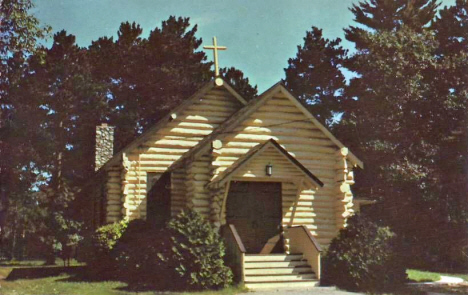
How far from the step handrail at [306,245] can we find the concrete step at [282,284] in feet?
1.58

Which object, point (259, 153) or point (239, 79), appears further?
point (239, 79)

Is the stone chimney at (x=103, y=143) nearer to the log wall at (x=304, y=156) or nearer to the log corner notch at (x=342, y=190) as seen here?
the log wall at (x=304, y=156)

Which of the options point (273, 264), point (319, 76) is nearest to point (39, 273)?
point (273, 264)

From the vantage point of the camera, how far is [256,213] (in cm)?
2097

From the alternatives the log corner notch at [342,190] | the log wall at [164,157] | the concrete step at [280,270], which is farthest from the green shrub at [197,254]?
the log corner notch at [342,190]

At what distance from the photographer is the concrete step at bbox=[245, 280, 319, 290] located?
17438 mm

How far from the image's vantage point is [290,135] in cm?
2177

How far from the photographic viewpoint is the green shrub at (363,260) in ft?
59.3

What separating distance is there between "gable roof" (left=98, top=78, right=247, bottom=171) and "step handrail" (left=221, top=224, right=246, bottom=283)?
533cm

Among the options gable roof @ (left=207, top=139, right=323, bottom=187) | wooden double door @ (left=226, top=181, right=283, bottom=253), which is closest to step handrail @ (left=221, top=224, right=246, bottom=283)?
wooden double door @ (left=226, top=181, right=283, bottom=253)

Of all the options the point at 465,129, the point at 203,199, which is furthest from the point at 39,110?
the point at 465,129

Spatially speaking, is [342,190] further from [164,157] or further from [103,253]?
[103,253]

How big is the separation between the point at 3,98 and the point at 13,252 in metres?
33.1

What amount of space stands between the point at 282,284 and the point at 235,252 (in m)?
1.86
